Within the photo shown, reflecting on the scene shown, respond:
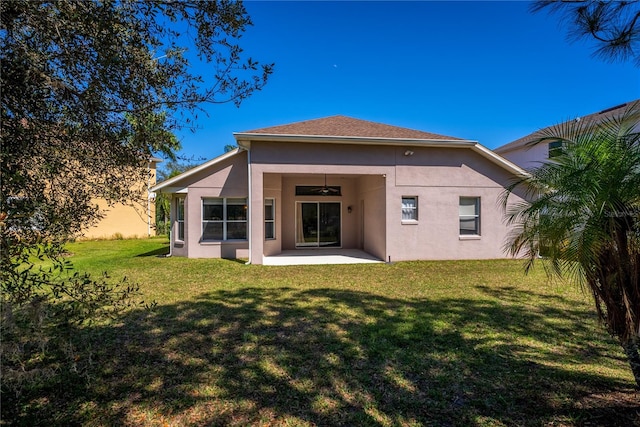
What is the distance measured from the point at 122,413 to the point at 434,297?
6.43 meters

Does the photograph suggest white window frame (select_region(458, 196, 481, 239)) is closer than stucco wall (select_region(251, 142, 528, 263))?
No

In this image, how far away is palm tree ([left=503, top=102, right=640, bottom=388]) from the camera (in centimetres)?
288

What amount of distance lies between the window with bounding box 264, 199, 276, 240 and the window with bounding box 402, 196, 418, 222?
577 centimetres

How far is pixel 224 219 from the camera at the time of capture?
13.9m

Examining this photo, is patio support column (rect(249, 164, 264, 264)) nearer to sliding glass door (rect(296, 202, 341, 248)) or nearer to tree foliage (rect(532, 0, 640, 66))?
sliding glass door (rect(296, 202, 341, 248))

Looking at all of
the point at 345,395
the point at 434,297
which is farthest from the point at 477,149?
the point at 345,395

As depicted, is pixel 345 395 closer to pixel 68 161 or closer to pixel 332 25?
pixel 68 161

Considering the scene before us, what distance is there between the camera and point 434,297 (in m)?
7.57

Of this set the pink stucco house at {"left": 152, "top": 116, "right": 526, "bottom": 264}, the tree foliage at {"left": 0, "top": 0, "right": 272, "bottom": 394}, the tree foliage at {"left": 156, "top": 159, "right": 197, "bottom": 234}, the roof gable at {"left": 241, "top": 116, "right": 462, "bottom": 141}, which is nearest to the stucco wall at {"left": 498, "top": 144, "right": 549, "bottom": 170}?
the pink stucco house at {"left": 152, "top": 116, "right": 526, "bottom": 264}

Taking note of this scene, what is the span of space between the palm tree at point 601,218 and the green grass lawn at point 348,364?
1.10 meters

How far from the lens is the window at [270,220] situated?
14500 mm

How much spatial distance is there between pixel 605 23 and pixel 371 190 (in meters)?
10.9

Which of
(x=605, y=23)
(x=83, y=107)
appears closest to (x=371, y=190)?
(x=605, y=23)

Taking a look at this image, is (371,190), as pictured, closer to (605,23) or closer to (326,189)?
(326,189)
